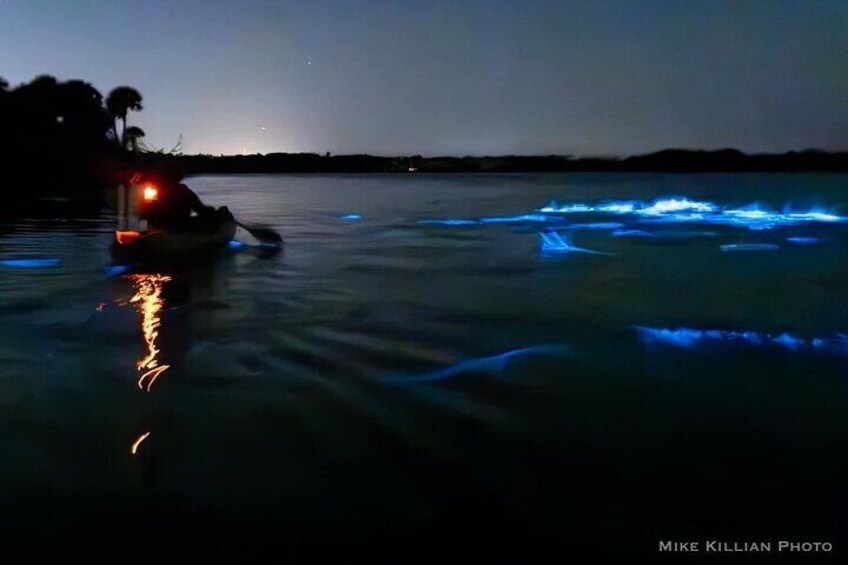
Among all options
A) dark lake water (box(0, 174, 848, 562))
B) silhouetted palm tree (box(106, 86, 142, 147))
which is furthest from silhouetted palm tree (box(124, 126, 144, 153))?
dark lake water (box(0, 174, 848, 562))

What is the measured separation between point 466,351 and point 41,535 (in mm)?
5992

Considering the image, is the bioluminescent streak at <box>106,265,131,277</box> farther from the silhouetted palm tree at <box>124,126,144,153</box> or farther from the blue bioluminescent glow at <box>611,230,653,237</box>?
the silhouetted palm tree at <box>124,126,144,153</box>

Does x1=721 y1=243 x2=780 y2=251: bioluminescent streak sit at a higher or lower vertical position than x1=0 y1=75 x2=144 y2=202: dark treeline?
lower

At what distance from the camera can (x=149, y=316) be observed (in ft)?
38.9

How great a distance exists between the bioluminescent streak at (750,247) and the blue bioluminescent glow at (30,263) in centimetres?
2139

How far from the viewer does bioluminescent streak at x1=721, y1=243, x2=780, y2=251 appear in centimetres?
2566

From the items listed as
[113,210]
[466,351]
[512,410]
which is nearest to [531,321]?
[466,351]

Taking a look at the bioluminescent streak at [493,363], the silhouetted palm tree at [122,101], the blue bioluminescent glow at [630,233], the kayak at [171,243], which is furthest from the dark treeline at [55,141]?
the bioluminescent streak at [493,363]

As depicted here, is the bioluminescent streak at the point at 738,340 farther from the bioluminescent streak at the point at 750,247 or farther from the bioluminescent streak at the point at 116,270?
the bioluminescent streak at the point at 750,247

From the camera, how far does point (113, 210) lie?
43844mm

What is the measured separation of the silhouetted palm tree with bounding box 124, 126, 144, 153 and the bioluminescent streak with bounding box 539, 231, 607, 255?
2879 inches

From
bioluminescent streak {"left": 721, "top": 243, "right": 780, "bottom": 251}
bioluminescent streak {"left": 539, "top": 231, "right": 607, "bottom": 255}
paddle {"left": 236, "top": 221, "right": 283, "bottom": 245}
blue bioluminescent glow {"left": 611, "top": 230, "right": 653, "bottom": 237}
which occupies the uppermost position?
paddle {"left": 236, "top": 221, "right": 283, "bottom": 245}

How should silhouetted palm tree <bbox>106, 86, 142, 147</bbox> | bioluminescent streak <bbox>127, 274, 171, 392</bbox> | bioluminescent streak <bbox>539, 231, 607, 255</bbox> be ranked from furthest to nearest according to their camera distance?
1. silhouetted palm tree <bbox>106, 86, 142, 147</bbox>
2. bioluminescent streak <bbox>539, 231, 607, 255</bbox>
3. bioluminescent streak <bbox>127, 274, 171, 392</bbox>

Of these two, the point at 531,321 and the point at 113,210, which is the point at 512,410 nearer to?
the point at 531,321
